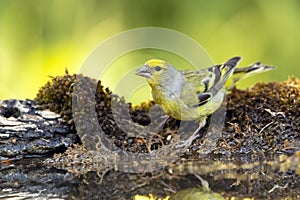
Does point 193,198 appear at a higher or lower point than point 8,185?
lower

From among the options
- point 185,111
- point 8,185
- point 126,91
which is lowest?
point 8,185

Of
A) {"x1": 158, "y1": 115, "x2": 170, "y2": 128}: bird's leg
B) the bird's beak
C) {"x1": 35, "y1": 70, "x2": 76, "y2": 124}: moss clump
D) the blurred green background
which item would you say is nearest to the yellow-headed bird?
the bird's beak

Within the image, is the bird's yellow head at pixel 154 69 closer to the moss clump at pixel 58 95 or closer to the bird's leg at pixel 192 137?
the bird's leg at pixel 192 137

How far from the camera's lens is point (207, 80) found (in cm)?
399

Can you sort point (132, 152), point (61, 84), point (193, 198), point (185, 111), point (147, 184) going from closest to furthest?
point (193, 198)
point (147, 184)
point (132, 152)
point (185, 111)
point (61, 84)

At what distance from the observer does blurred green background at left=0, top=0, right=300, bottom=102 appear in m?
5.70

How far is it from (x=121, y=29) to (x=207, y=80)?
2.21 meters

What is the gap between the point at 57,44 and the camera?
5.79 meters

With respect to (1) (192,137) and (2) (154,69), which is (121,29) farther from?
(1) (192,137)

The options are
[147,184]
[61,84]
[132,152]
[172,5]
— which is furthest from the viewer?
[172,5]

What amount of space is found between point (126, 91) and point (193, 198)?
76.7 inches

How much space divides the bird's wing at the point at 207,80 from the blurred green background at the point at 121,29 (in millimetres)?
1662

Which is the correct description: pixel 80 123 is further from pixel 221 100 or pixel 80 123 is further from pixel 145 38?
pixel 145 38

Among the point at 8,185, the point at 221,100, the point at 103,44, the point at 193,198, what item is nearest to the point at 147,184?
the point at 193,198
